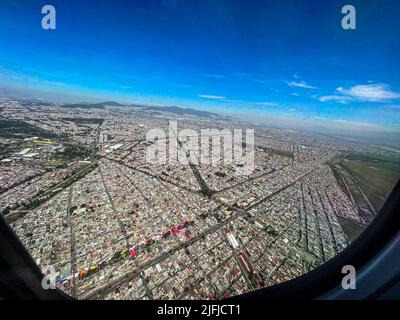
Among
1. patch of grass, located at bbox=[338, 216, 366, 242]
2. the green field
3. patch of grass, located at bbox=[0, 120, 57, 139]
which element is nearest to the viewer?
the green field

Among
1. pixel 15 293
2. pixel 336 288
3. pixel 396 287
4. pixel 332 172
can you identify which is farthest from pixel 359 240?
pixel 332 172

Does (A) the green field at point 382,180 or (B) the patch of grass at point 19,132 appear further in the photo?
(B) the patch of grass at point 19,132

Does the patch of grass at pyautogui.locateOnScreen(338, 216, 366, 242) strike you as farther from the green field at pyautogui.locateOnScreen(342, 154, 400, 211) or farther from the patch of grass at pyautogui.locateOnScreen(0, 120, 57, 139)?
the patch of grass at pyautogui.locateOnScreen(0, 120, 57, 139)

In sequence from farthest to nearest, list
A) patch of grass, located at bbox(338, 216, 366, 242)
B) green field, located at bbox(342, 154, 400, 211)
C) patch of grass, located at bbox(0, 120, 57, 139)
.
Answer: patch of grass, located at bbox(0, 120, 57, 139), patch of grass, located at bbox(338, 216, 366, 242), green field, located at bbox(342, 154, 400, 211)

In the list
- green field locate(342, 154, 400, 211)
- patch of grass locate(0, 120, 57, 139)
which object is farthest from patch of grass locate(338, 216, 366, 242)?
patch of grass locate(0, 120, 57, 139)

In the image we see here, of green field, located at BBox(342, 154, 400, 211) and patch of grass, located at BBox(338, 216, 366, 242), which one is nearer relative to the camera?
green field, located at BBox(342, 154, 400, 211)

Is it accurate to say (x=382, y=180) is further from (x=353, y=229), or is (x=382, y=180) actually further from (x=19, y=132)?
(x=19, y=132)

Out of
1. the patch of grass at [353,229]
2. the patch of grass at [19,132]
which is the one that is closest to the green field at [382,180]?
the patch of grass at [353,229]

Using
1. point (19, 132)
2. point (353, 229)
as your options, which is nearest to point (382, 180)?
point (353, 229)

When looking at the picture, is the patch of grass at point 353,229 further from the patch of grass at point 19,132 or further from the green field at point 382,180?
the patch of grass at point 19,132
